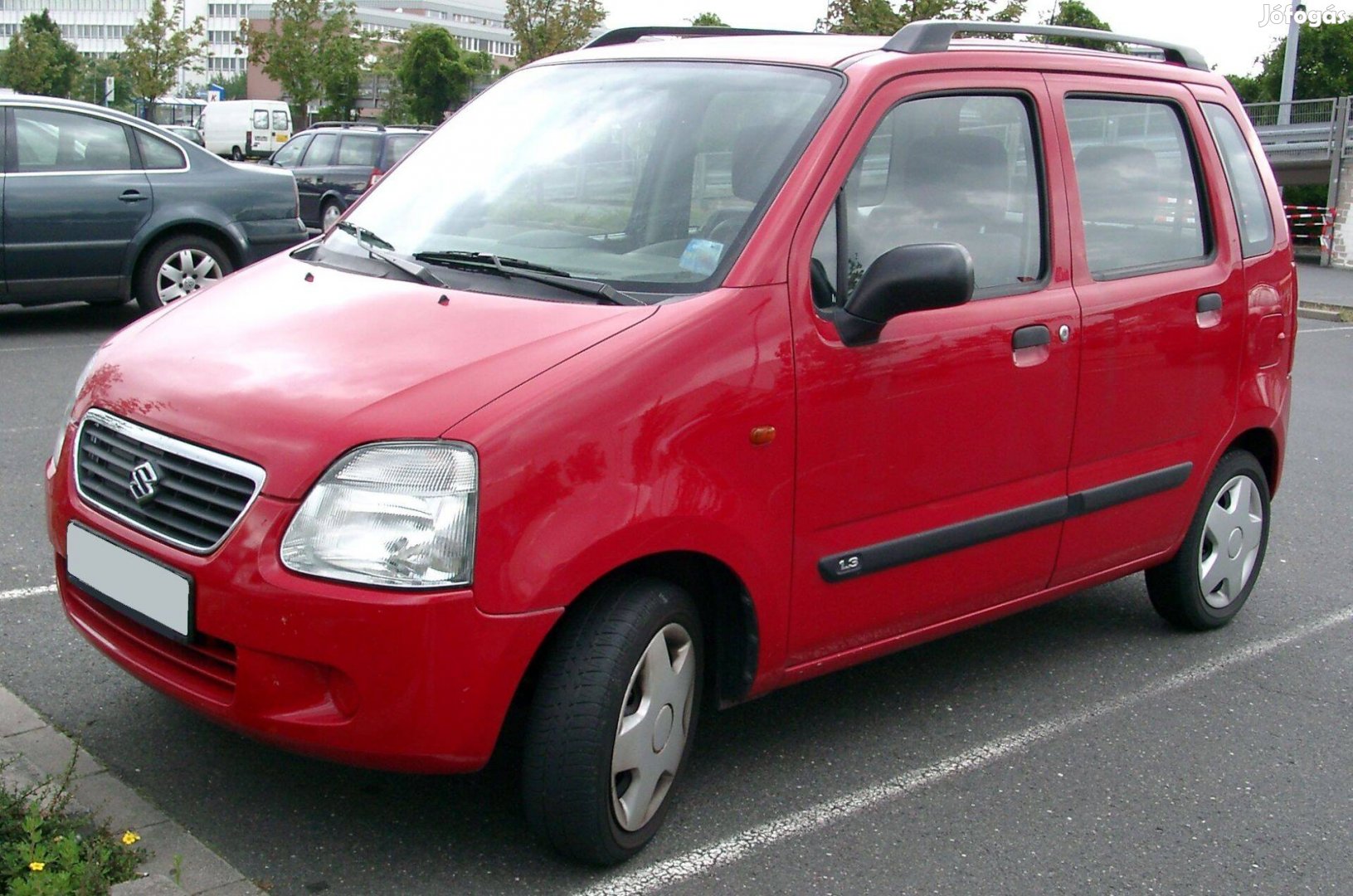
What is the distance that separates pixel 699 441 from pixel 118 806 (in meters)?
1.52

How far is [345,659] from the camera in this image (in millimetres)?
2869

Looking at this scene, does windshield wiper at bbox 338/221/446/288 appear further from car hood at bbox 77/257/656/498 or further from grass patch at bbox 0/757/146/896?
grass patch at bbox 0/757/146/896

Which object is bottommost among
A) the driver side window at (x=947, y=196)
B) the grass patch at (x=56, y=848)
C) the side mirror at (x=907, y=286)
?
the grass patch at (x=56, y=848)

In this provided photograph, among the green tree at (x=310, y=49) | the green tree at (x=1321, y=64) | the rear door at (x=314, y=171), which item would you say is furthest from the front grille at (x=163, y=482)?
the green tree at (x=310, y=49)

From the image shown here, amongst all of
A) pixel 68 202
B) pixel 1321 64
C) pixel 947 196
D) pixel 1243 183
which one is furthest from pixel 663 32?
pixel 1321 64

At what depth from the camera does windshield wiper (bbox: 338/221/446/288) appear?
11.9ft

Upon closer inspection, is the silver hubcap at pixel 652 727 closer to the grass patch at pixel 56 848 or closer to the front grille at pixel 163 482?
the front grille at pixel 163 482

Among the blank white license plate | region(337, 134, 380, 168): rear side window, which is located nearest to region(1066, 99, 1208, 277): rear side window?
the blank white license plate

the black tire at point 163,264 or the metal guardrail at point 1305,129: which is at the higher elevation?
the metal guardrail at point 1305,129

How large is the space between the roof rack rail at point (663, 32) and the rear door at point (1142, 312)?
1026mm

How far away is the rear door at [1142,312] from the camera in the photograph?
430 centimetres

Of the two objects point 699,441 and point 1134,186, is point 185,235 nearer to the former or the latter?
point 1134,186

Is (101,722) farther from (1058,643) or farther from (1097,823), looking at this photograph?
(1058,643)

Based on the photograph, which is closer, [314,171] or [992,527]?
[992,527]
